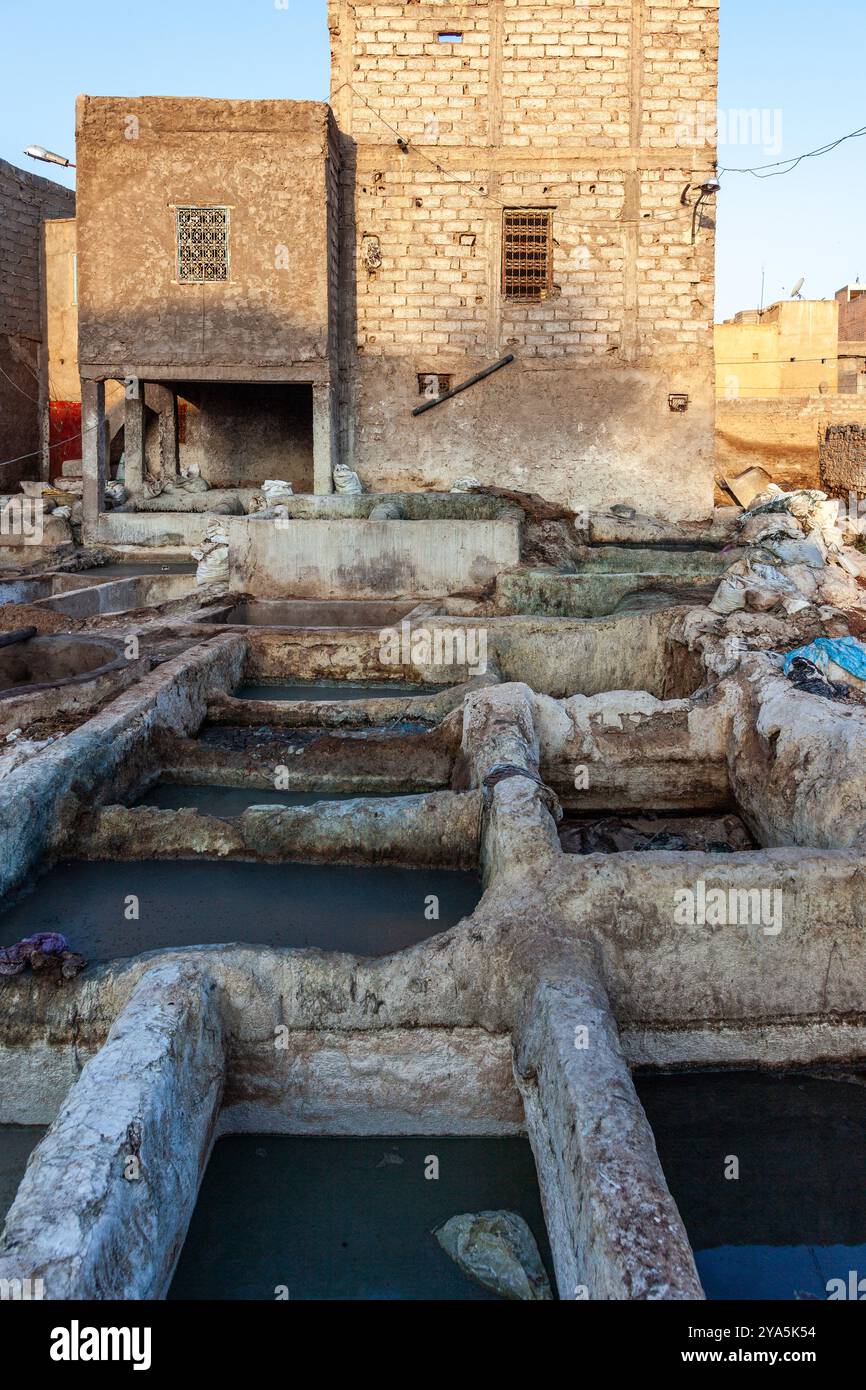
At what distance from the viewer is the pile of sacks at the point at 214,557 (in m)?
10.2

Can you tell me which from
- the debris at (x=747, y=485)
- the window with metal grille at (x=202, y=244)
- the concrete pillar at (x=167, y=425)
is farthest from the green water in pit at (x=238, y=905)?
the debris at (x=747, y=485)

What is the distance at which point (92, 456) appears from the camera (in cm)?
1442

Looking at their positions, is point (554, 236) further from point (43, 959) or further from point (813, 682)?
point (43, 959)

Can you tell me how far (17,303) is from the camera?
63.6 feet

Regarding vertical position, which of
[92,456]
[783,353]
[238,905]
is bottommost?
[238,905]

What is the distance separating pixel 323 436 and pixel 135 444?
324 cm

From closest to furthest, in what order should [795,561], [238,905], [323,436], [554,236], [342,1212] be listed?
[342,1212] → [238,905] → [795,561] → [323,436] → [554,236]

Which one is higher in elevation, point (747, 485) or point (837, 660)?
point (747, 485)

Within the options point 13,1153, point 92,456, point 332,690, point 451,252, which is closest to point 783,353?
point 451,252

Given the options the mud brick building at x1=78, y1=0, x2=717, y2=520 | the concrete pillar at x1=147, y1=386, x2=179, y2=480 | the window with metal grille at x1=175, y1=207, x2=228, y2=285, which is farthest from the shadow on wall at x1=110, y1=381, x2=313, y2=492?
the window with metal grille at x1=175, y1=207, x2=228, y2=285

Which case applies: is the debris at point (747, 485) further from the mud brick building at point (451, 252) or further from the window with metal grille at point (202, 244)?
the window with metal grille at point (202, 244)

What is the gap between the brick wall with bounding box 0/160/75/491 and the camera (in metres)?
19.0

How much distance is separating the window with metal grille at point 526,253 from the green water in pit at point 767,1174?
1434cm
